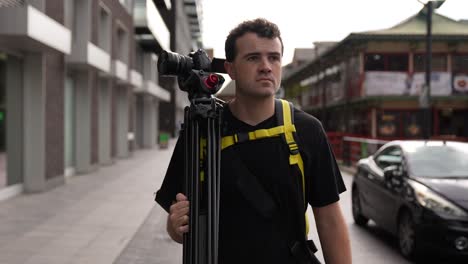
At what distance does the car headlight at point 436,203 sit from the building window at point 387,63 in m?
27.6

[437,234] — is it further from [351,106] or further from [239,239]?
[351,106]

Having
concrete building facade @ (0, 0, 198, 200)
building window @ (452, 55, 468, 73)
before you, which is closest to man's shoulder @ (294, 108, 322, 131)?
concrete building facade @ (0, 0, 198, 200)

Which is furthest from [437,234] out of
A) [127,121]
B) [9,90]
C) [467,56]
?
[467,56]

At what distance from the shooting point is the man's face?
1.96 m

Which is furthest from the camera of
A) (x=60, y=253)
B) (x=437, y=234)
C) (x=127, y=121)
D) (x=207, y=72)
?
(x=127, y=121)

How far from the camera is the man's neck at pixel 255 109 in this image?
202 centimetres

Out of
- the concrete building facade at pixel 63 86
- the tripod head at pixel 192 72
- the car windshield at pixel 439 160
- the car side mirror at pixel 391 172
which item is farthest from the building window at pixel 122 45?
the tripod head at pixel 192 72

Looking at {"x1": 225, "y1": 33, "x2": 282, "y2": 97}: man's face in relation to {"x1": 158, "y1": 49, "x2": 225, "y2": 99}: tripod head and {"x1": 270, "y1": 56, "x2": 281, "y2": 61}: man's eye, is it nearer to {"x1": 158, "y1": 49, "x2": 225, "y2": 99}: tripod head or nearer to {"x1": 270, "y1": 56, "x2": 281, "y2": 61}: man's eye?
{"x1": 270, "y1": 56, "x2": 281, "y2": 61}: man's eye

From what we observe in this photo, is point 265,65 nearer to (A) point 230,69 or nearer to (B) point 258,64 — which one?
(B) point 258,64

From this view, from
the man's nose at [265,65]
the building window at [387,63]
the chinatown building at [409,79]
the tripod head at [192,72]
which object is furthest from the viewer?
the building window at [387,63]

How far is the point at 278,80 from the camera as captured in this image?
2.02 metres

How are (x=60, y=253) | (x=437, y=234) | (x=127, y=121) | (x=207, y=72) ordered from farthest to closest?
(x=127, y=121), (x=60, y=253), (x=437, y=234), (x=207, y=72)

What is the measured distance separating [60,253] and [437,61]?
2982 cm

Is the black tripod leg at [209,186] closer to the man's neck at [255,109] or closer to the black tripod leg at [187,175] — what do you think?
the black tripod leg at [187,175]
